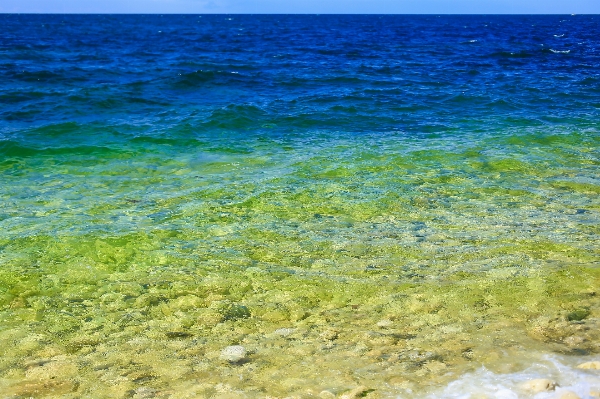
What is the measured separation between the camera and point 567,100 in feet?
59.9

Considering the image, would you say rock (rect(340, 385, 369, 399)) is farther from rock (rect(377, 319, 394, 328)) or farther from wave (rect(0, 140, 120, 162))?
wave (rect(0, 140, 120, 162))

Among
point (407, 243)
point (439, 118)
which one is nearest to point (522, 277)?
point (407, 243)

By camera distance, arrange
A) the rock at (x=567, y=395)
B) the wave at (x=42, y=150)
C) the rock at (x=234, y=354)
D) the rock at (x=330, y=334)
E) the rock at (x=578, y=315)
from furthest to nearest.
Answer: the wave at (x=42, y=150)
the rock at (x=578, y=315)
the rock at (x=330, y=334)
the rock at (x=234, y=354)
the rock at (x=567, y=395)

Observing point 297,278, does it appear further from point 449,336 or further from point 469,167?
point 469,167

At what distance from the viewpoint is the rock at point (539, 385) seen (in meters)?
3.89

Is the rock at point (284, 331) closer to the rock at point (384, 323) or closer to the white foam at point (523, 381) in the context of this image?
the rock at point (384, 323)

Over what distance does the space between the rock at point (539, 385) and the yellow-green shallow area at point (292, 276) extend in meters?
0.25

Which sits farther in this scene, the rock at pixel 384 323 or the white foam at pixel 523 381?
the rock at pixel 384 323

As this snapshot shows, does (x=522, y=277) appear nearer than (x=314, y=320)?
No

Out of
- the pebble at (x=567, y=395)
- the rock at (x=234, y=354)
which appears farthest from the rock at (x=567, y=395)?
the rock at (x=234, y=354)

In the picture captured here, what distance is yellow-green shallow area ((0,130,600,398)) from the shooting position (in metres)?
4.37

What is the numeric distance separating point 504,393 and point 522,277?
7.32 ft

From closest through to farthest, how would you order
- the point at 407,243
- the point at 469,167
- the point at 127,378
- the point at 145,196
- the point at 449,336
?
the point at 127,378
the point at 449,336
the point at 407,243
the point at 145,196
the point at 469,167

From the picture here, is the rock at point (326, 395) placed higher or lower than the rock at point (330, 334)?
higher
